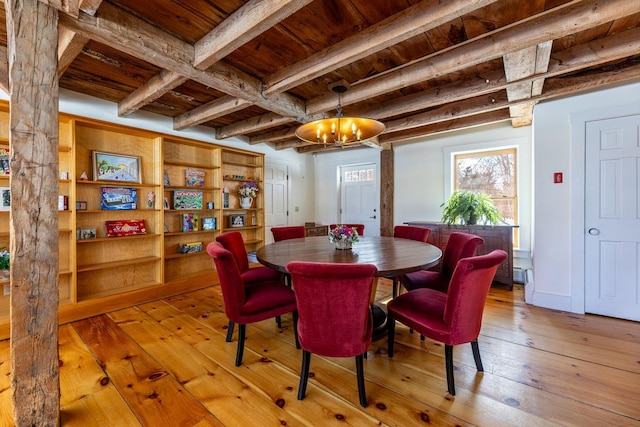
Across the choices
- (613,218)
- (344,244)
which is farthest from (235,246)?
(613,218)

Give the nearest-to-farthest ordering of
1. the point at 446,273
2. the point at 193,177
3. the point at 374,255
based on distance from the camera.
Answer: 1. the point at 374,255
2. the point at 446,273
3. the point at 193,177

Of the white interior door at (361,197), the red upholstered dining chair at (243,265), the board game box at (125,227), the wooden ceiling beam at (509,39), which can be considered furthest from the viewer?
the white interior door at (361,197)

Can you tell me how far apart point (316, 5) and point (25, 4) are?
5.04 ft

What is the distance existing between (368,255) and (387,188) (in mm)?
3235

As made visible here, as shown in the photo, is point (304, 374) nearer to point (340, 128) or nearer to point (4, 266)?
point (340, 128)

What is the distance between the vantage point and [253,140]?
15.8ft

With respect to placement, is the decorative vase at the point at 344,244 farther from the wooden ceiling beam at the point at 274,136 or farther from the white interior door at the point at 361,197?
the white interior door at the point at 361,197

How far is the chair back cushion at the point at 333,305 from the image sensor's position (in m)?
1.36

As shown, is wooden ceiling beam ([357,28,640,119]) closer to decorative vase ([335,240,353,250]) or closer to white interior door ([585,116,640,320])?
white interior door ([585,116,640,320])

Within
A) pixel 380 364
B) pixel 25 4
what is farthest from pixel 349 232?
pixel 25 4

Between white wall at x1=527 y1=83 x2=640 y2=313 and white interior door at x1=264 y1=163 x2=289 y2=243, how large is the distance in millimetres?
4026

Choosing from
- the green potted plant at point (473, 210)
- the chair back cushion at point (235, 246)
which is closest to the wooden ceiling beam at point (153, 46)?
the chair back cushion at point (235, 246)

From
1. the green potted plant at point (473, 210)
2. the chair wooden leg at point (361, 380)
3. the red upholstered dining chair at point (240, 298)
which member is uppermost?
the green potted plant at point (473, 210)

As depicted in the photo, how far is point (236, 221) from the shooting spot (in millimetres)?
4578
